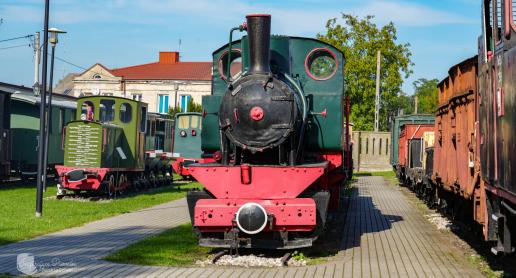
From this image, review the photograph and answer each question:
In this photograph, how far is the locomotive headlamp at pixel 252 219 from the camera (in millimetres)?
9453

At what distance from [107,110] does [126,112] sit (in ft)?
1.96

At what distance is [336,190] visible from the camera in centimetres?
1330

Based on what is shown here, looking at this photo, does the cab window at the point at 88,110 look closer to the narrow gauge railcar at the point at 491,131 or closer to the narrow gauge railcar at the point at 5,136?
the narrow gauge railcar at the point at 5,136

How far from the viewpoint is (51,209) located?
1659 cm

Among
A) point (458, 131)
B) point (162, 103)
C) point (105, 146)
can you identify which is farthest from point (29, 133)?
point (162, 103)

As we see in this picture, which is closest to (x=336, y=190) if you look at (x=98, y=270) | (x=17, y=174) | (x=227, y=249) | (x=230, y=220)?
(x=227, y=249)

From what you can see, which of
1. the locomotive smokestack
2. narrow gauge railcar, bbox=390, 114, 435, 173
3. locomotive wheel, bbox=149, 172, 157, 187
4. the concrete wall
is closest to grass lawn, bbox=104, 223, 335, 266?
the locomotive smokestack

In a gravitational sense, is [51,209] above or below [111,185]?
below

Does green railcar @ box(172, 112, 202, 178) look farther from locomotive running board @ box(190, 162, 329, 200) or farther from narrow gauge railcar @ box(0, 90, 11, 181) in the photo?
locomotive running board @ box(190, 162, 329, 200)

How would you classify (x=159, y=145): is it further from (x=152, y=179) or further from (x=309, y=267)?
(x=309, y=267)

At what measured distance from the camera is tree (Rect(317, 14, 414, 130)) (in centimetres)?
4775

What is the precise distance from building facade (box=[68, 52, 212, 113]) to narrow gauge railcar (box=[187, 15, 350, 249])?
5395cm

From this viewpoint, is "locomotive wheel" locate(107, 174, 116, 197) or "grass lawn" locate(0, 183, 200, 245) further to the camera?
"locomotive wheel" locate(107, 174, 116, 197)

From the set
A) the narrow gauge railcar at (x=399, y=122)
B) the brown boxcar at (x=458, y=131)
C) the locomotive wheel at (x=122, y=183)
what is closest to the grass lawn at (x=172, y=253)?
the brown boxcar at (x=458, y=131)
